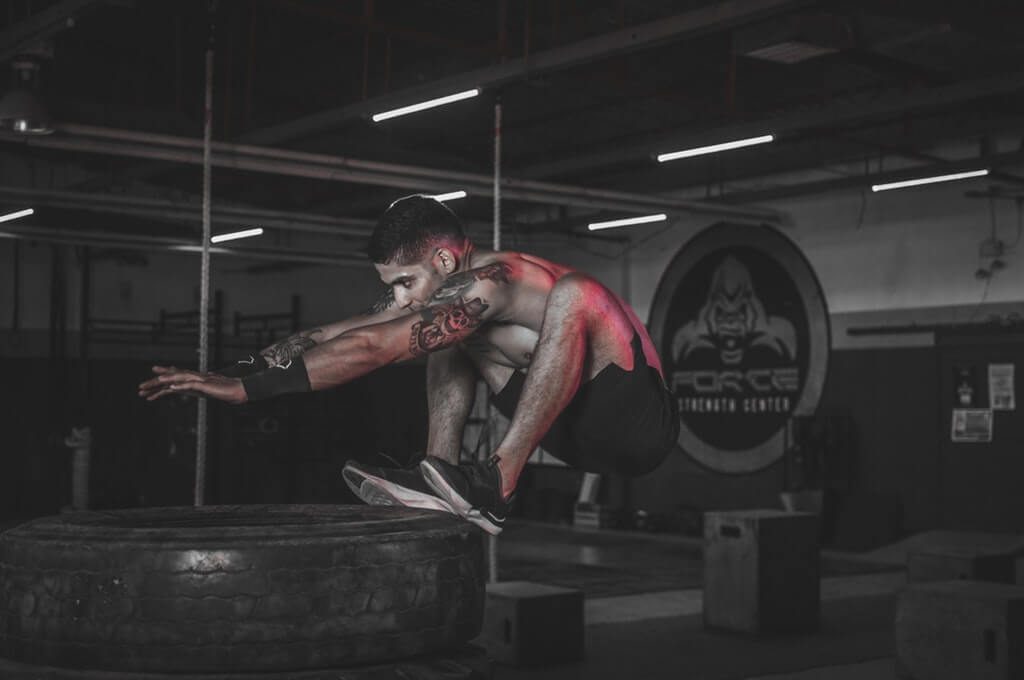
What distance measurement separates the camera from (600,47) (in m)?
5.91

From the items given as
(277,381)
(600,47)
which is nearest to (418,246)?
(277,381)

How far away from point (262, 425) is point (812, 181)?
5.71 m

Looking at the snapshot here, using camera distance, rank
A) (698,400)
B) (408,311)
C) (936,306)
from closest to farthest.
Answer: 1. (408,311)
2. (936,306)
3. (698,400)

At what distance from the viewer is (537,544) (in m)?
10.7

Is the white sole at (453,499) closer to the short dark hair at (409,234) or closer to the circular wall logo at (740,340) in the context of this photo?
the short dark hair at (409,234)

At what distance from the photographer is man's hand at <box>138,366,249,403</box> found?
2426 mm

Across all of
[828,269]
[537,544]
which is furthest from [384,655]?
[828,269]

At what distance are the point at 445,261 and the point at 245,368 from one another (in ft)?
1.74

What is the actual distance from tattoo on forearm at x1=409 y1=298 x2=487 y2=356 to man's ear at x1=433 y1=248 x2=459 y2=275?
0.17m

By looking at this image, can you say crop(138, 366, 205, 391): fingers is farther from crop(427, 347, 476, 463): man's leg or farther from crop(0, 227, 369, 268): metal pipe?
crop(0, 227, 369, 268): metal pipe

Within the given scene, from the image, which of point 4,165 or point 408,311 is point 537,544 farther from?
point 408,311

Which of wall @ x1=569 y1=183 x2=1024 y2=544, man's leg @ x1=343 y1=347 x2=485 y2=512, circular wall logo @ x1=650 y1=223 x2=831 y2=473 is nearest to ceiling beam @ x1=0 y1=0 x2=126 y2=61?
man's leg @ x1=343 y1=347 x2=485 y2=512

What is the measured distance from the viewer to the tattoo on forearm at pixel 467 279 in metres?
2.69

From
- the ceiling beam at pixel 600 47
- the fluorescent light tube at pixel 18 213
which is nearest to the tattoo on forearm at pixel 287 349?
the ceiling beam at pixel 600 47
